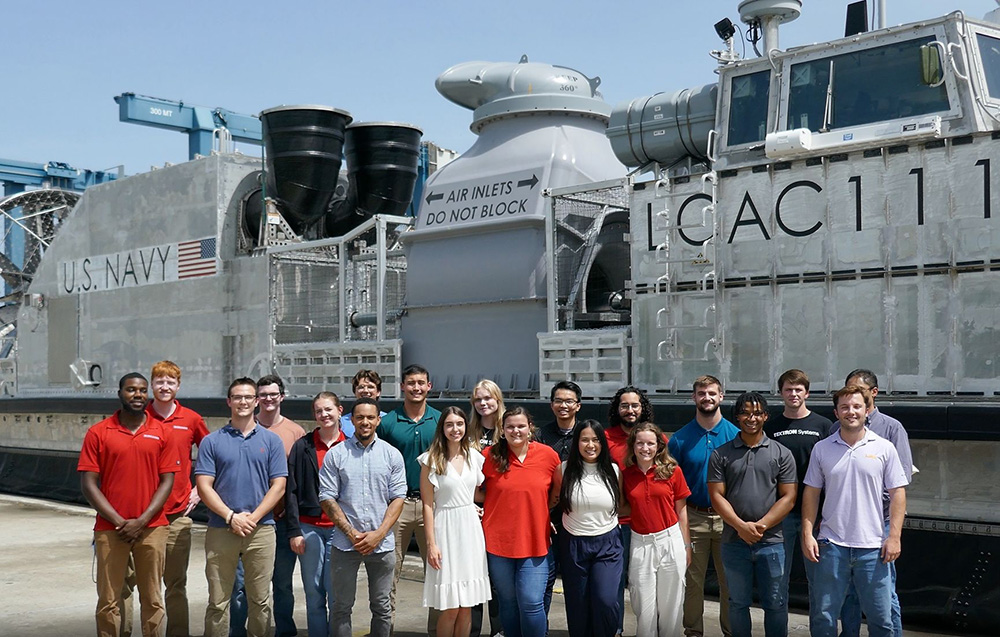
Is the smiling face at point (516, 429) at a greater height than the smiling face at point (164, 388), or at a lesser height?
lesser

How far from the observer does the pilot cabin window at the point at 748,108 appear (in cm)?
802

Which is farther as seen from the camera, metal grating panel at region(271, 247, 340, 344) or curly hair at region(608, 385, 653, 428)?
metal grating panel at region(271, 247, 340, 344)

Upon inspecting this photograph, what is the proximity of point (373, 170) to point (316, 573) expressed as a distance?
715 cm

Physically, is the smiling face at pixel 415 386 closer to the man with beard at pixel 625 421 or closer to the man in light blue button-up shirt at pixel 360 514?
the man in light blue button-up shirt at pixel 360 514

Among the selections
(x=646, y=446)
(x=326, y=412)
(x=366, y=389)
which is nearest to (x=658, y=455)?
(x=646, y=446)

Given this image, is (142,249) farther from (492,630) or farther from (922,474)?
(922,474)

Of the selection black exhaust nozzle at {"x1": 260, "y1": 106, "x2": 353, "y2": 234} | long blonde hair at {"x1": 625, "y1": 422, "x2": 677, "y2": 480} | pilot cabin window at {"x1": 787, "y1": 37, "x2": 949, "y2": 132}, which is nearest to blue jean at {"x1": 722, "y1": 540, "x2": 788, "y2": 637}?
long blonde hair at {"x1": 625, "y1": 422, "x2": 677, "y2": 480}

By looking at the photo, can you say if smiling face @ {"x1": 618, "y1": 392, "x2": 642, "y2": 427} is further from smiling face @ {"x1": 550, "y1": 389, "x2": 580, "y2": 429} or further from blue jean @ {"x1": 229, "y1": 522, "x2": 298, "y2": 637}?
blue jean @ {"x1": 229, "y1": 522, "x2": 298, "y2": 637}

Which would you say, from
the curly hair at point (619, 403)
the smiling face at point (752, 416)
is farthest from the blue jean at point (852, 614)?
the curly hair at point (619, 403)

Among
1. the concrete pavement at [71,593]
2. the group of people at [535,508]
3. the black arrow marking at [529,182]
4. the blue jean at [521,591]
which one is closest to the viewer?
the group of people at [535,508]

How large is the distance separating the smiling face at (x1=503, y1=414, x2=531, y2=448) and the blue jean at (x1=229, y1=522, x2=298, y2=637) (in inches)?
66.9

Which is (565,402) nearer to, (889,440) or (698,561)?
(698,561)

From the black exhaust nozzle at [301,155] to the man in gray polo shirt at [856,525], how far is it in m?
7.73

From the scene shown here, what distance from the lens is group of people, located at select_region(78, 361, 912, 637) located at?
5.23 meters
